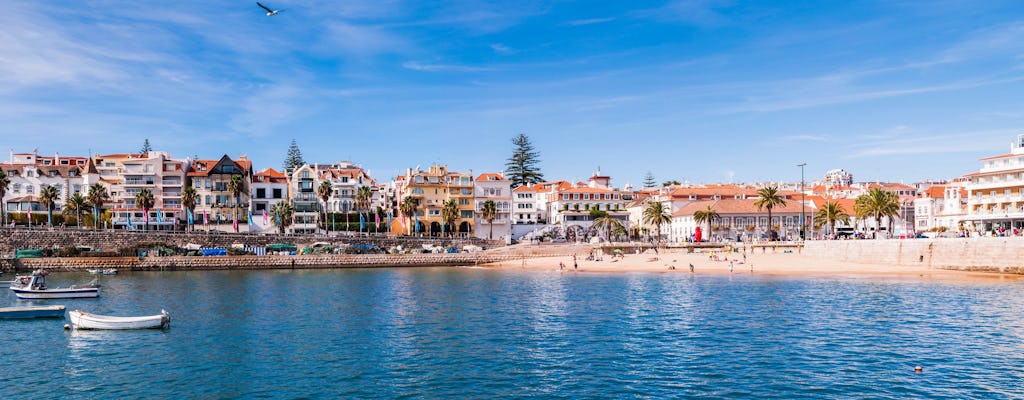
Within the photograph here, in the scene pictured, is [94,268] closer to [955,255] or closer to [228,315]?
[228,315]

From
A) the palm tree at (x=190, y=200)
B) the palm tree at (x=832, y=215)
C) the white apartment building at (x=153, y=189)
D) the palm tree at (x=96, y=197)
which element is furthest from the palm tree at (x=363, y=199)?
the palm tree at (x=832, y=215)

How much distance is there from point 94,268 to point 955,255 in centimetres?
9189

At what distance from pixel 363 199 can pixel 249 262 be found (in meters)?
29.9

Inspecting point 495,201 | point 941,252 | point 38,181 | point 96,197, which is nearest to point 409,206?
point 495,201

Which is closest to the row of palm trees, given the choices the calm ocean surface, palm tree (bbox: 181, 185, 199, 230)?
the calm ocean surface

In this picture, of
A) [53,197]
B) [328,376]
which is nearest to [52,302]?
[328,376]

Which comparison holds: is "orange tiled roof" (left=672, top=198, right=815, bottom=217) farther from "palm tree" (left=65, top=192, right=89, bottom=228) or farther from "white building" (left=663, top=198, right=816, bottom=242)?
"palm tree" (left=65, top=192, right=89, bottom=228)

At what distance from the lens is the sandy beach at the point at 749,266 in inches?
2657

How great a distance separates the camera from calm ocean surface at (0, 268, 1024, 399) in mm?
27312

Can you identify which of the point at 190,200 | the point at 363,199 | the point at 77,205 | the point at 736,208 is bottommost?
the point at 736,208

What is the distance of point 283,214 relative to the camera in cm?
11119

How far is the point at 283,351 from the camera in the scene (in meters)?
34.2

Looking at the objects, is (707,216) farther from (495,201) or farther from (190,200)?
(190,200)

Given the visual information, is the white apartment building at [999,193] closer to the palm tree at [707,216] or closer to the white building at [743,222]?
the white building at [743,222]
